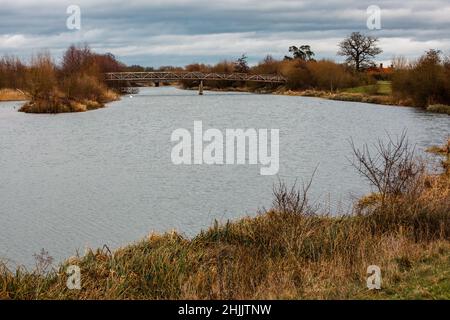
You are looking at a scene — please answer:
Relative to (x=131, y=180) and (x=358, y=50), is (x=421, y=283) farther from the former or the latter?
(x=358, y=50)

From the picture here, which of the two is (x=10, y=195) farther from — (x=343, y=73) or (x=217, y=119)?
(x=343, y=73)

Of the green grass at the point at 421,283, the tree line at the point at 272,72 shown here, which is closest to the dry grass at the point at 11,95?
the tree line at the point at 272,72

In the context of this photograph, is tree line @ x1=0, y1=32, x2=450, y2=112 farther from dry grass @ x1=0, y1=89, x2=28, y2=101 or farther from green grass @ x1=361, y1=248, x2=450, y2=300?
green grass @ x1=361, y1=248, x2=450, y2=300

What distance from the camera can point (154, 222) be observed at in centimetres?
1406

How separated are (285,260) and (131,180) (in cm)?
1032

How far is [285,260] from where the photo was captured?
386 inches

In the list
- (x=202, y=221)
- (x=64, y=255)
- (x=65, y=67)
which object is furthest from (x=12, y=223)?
(x=65, y=67)

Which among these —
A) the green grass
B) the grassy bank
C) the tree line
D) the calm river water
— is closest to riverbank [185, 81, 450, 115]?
the tree line

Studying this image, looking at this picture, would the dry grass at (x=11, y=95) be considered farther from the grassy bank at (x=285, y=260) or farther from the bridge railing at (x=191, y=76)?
the grassy bank at (x=285, y=260)

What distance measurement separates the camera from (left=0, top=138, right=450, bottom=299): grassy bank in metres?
8.12

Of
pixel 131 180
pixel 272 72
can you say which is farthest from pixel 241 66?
pixel 131 180

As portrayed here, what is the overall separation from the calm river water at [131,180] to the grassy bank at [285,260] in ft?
6.20

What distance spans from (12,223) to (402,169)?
29.6ft

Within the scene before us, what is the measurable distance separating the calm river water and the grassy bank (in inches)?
74.3
